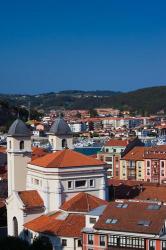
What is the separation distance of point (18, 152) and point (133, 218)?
Result: 15.9 m

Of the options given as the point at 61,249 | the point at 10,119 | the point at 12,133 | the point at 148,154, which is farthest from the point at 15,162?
the point at 10,119

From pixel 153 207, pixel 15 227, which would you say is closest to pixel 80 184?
pixel 15 227

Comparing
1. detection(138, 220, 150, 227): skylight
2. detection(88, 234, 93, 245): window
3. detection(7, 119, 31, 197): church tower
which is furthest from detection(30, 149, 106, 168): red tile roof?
detection(138, 220, 150, 227): skylight

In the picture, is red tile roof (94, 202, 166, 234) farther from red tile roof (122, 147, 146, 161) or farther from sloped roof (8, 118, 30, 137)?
red tile roof (122, 147, 146, 161)

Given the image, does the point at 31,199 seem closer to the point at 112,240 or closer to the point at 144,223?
the point at 112,240

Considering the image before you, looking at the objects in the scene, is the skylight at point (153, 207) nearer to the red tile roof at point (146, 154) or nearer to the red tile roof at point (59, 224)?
the red tile roof at point (59, 224)

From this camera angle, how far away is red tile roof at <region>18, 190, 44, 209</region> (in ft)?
159

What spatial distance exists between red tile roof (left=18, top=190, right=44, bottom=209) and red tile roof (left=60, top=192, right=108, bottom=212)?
2271mm

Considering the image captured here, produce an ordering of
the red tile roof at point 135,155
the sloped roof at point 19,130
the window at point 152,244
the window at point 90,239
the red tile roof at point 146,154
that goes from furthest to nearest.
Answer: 1. the red tile roof at point 135,155
2. the red tile roof at point 146,154
3. the sloped roof at point 19,130
4. the window at point 90,239
5. the window at point 152,244

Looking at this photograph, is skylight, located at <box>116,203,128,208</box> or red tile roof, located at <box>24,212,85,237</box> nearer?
skylight, located at <box>116,203,128,208</box>

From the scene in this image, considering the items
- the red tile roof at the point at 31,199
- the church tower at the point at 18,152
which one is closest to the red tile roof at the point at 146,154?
the church tower at the point at 18,152

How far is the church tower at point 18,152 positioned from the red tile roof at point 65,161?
215 centimetres

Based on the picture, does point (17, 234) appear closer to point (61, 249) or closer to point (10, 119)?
point (61, 249)

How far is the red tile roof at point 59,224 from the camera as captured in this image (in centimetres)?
4344
